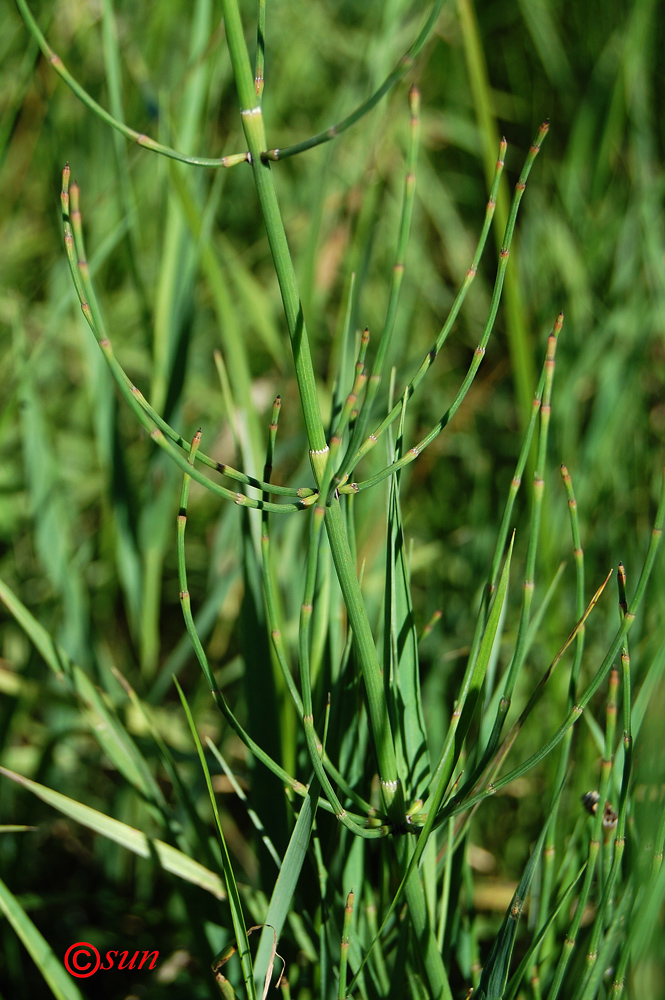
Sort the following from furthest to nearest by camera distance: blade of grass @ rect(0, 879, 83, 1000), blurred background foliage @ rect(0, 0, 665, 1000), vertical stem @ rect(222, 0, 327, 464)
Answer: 1. blurred background foliage @ rect(0, 0, 665, 1000)
2. blade of grass @ rect(0, 879, 83, 1000)
3. vertical stem @ rect(222, 0, 327, 464)

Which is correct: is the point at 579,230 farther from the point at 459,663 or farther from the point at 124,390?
the point at 124,390

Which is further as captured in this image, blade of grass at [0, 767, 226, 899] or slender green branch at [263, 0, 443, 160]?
blade of grass at [0, 767, 226, 899]

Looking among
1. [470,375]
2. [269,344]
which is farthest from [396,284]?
[269,344]

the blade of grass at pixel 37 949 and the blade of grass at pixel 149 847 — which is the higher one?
the blade of grass at pixel 149 847

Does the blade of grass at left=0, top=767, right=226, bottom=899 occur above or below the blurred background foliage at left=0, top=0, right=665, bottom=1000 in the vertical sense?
below

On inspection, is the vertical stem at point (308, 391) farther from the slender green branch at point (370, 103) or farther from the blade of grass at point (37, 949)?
the blade of grass at point (37, 949)

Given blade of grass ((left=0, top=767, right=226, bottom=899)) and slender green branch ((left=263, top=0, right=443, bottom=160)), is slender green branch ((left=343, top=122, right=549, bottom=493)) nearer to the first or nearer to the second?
slender green branch ((left=263, top=0, right=443, bottom=160))

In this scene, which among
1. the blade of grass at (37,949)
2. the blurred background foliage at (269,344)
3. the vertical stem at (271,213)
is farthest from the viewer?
the blurred background foliage at (269,344)

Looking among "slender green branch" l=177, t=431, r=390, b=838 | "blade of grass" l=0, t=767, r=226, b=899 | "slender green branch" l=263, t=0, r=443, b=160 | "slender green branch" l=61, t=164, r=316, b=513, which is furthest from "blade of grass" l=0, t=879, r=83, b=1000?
"slender green branch" l=263, t=0, r=443, b=160

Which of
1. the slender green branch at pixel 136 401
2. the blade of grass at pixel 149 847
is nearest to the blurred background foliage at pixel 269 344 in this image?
the blade of grass at pixel 149 847
